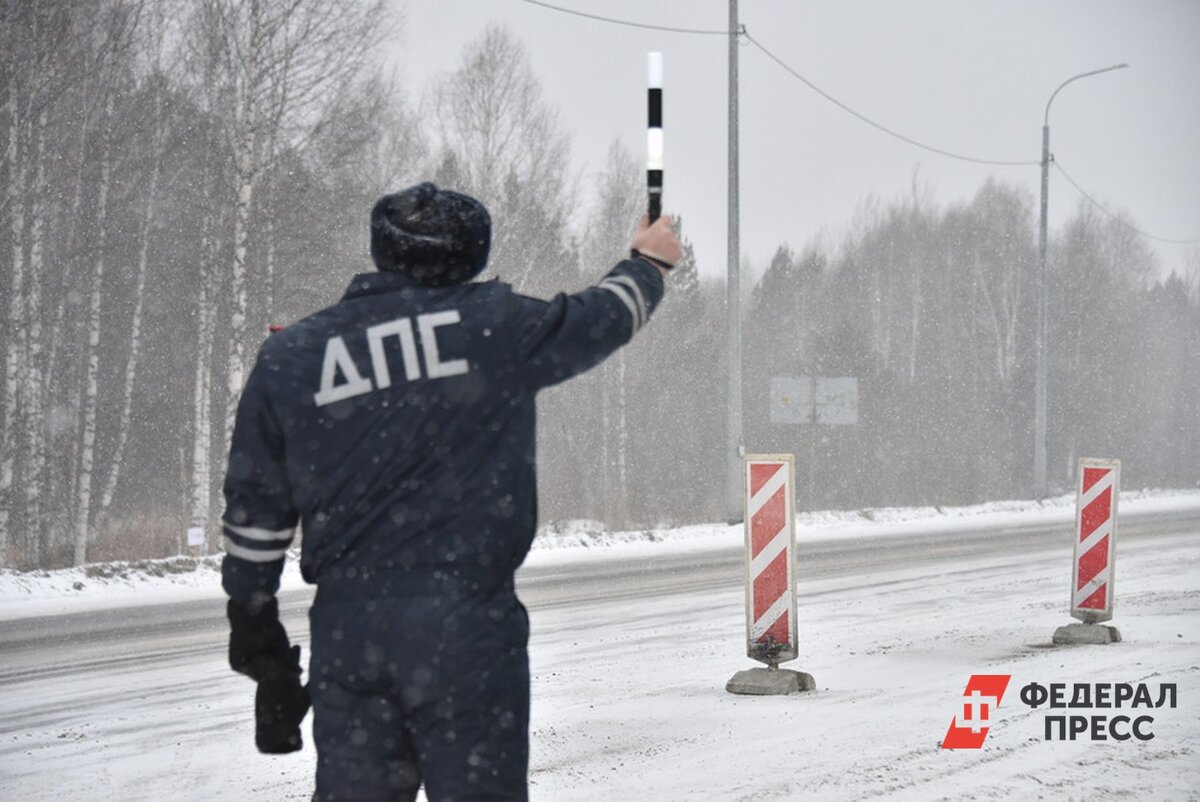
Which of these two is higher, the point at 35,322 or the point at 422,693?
the point at 35,322

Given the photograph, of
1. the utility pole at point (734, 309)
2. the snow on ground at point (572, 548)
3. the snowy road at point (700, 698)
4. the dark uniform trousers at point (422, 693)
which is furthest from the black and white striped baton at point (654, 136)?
the utility pole at point (734, 309)

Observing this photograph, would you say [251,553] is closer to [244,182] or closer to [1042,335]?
[244,182]

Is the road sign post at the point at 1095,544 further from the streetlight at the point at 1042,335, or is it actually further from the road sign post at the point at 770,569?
the streetlight at the point at 1042,335

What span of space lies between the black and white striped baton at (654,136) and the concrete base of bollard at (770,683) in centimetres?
482

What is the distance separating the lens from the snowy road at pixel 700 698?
582cm

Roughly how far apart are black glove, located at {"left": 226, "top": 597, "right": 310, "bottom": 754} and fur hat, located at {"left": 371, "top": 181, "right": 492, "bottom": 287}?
0.76 metres

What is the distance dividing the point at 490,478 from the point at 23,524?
25197mm

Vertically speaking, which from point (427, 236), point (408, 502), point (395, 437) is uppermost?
point (427, 236)

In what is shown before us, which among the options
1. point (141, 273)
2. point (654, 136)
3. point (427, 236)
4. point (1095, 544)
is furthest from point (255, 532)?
point (141, 273)

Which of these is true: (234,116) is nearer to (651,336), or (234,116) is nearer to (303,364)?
(303,364)

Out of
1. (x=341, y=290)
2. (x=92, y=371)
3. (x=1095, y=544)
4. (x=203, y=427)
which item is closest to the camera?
(x=1095, y=544)

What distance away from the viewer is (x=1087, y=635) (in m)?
9.66

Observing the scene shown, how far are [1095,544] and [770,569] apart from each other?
305cm

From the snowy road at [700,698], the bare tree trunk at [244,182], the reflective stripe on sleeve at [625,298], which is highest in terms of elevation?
the bare tree trunk at [244,182]
